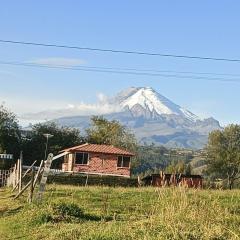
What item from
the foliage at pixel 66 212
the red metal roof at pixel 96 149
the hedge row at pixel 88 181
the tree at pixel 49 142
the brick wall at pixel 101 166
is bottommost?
the foliage at pixel 66 212

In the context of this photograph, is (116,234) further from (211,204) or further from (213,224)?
(211,204)

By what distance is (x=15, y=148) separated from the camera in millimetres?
80875

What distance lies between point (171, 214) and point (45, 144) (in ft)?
238

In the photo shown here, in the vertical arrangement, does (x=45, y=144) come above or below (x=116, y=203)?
above

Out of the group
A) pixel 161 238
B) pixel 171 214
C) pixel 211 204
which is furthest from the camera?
pixel 211 204

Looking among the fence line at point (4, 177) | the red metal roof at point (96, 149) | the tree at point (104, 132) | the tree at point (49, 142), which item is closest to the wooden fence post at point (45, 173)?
the fence line at point (4, 177)

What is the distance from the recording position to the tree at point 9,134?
262ft

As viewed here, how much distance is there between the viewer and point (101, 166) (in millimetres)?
69812

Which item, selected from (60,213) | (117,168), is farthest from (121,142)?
(60,213)

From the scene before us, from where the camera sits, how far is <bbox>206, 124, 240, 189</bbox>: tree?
3684 inches

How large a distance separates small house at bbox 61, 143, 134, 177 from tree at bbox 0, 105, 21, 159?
12.0 m

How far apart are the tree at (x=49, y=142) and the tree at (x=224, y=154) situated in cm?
2324

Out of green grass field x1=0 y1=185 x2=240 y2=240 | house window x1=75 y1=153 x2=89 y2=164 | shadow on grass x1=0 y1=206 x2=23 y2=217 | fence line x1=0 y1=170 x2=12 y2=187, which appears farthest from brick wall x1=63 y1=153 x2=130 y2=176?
green grass field x1=0 y1=185 x2=240 y2=240

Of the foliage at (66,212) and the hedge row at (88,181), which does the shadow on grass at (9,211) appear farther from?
the hedge row at (88,181)
